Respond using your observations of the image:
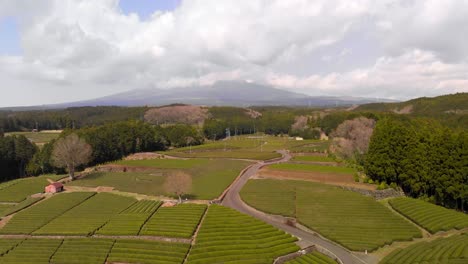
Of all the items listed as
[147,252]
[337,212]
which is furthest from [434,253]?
[147,252]

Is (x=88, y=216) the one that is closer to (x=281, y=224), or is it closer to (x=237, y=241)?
(x=237, y=241)

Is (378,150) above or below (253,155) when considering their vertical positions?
above

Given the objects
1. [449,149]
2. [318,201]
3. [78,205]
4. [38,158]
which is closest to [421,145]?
[449,149]

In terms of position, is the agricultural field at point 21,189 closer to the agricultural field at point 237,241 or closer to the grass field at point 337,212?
the agricultural field at point 237,241

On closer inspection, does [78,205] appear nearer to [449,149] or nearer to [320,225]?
[320,225]

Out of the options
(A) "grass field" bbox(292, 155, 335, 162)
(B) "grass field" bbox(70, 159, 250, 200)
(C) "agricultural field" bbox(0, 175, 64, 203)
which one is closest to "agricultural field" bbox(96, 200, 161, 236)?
(B) "grass field" bbox(70, 159, 250, 200)

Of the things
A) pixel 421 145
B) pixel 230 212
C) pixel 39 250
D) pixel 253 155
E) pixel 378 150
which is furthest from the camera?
pixel 253 155

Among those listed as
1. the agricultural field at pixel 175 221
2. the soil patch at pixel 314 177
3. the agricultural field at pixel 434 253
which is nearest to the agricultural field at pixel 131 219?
the agricultural field at pixel 175 221
